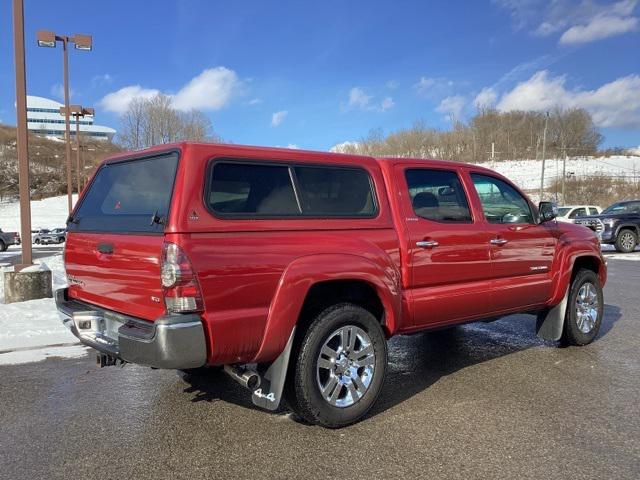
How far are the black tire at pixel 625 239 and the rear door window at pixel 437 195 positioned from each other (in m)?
15.9

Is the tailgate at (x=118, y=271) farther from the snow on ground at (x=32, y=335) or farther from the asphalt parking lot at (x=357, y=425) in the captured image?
the snow on ground at (x=32, y=335)

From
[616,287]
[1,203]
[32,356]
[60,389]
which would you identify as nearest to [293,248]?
[60,389]

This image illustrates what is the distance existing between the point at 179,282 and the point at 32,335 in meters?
4.24

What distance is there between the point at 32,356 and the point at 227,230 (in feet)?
11.7

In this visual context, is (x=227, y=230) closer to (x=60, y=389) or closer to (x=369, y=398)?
(x=369, y=398)

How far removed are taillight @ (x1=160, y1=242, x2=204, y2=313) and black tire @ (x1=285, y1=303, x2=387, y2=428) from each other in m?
0.85

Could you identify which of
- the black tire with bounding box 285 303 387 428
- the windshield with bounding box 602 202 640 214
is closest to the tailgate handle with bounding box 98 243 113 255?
the black tire with bounding box 285 303 387 428

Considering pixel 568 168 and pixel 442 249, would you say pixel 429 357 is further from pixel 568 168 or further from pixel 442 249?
pixel 568 168

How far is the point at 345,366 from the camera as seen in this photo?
3799 mm

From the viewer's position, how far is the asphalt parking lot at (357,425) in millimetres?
3182

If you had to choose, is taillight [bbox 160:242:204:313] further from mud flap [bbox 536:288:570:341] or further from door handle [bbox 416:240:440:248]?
mud flap [bbox 536:288:570:341]

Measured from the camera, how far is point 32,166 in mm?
78438

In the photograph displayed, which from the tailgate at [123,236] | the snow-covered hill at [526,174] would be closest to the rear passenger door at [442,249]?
the tailgate at [123,236]

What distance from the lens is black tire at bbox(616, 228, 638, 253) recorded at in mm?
18141
